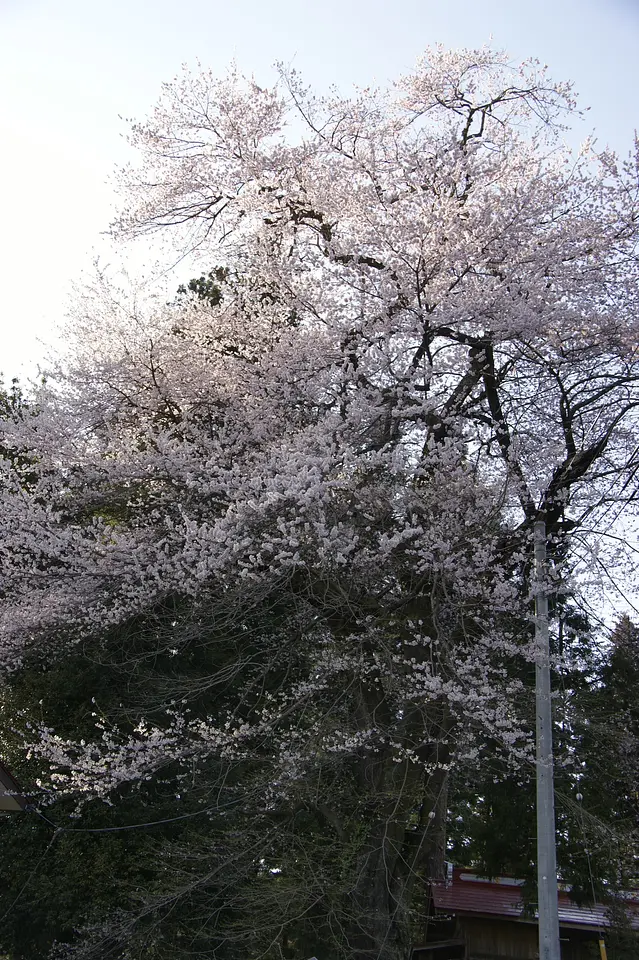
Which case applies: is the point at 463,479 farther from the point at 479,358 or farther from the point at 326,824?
the point at 326,824

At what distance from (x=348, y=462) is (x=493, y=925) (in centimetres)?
899

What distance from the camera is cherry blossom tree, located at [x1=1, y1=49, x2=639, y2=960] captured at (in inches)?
329

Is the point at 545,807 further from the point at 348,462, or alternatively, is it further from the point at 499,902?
the point at 499,902

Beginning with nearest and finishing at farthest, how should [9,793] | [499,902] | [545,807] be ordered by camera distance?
[545,807] → [9,793] → [499,902]

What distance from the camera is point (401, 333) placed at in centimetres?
907

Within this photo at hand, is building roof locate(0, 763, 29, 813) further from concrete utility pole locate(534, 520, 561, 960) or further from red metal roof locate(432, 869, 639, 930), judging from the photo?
red metal roof locate(432, 869, 639, 930)

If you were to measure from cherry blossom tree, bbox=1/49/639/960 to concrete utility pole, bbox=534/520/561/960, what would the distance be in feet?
2.18

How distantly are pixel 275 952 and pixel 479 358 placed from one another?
7.17 meters

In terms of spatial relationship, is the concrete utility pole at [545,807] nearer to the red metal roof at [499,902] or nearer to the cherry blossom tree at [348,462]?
the cherry blossom tree at [348,462]

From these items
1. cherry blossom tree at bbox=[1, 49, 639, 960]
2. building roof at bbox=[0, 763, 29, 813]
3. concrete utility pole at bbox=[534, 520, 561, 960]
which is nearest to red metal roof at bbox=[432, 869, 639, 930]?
cherry blossom tree at bbox=[1, 49, 639, 960]

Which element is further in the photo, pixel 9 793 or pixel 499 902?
pixel 499 902

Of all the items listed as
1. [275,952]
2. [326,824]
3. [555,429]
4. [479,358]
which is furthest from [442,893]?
[479,358]

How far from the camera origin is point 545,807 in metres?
6.55

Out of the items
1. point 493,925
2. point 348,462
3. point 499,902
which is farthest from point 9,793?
point 493,925
